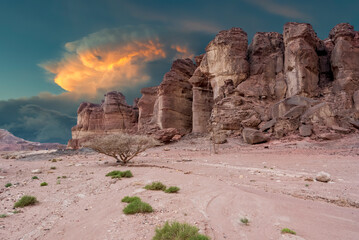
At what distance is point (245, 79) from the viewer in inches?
1423

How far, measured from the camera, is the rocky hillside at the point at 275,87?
977 inches

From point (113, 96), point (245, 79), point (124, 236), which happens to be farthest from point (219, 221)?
point (113, 96)

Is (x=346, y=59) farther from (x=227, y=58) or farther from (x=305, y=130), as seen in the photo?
(x=227, y=58)

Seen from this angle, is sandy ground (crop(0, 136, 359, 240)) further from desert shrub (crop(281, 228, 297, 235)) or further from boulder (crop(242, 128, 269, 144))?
boulder (crop(242, 128, 269, 144))

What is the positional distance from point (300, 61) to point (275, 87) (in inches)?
202

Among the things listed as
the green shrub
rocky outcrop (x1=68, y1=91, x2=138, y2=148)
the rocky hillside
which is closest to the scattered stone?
the rocky hillside

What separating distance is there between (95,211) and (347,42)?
134ft

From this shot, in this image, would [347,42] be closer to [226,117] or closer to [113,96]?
[226,117]

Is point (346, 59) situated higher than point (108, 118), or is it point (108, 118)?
point (346, 59)

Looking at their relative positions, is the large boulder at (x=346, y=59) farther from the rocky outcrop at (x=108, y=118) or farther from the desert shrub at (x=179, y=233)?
the rocky outcrop at (x=108, y=118)

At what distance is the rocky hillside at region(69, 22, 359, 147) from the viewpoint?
977 inches

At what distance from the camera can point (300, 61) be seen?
30969mm

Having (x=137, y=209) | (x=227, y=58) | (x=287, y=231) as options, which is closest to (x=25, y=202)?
(x=137, y=209)

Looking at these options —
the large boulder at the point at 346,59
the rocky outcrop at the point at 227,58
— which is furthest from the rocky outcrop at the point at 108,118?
the large boulder at the point at 346,59
